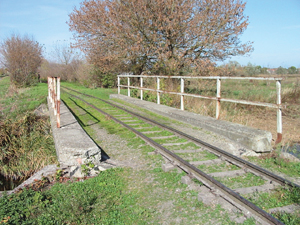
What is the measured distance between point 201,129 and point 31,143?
5091mm

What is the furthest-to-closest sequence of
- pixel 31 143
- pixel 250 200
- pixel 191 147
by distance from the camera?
pixel 31 143
pixel 191 147
pixel 250 200

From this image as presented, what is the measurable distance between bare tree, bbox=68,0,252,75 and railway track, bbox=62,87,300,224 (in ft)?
33.4

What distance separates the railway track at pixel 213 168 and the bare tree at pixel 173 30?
10173mm

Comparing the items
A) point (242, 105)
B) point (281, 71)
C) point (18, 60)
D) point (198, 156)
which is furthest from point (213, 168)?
point (18, 60)

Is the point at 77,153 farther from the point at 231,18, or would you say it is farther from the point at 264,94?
the point at 231,18

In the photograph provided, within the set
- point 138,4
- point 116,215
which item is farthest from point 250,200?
point 138,4

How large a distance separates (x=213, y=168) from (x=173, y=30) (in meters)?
13.0

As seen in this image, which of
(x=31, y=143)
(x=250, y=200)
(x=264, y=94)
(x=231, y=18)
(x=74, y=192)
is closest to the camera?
(x=250, y=200)

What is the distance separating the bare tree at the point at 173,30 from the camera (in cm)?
1603

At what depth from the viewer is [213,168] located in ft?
16.2

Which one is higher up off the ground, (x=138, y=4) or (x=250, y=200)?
(x=138, y=4)

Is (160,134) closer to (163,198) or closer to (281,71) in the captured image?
(163,198)

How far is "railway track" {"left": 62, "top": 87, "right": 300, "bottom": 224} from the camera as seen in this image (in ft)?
11.8

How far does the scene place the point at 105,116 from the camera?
10.4 m
